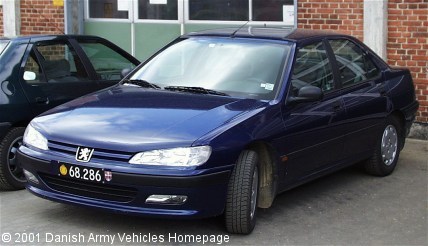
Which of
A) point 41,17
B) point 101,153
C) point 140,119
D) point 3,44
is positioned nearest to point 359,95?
point 140,119

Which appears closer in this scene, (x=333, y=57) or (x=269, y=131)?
(x=269, y=131)

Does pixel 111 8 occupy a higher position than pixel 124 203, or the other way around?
pixel 111 8

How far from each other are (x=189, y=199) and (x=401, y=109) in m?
3.45

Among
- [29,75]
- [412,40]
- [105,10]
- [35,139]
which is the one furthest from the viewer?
[105,10]

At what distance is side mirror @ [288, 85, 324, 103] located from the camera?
17.8 feet

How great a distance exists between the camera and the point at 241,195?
15.7 ft

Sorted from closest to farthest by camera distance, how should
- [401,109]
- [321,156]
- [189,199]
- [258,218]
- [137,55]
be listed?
[189,199], [258,218], [321,156], [401,109], [137,55]

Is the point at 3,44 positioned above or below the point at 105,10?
below

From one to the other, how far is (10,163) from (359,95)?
3440 mm

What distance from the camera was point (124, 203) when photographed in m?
4.68

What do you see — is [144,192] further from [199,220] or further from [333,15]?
[333,15]

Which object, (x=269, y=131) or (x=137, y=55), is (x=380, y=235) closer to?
(x=269, y=131)

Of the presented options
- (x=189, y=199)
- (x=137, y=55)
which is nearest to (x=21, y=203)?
(x=189, y=199)

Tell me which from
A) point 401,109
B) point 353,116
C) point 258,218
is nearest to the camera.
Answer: point 258,218
